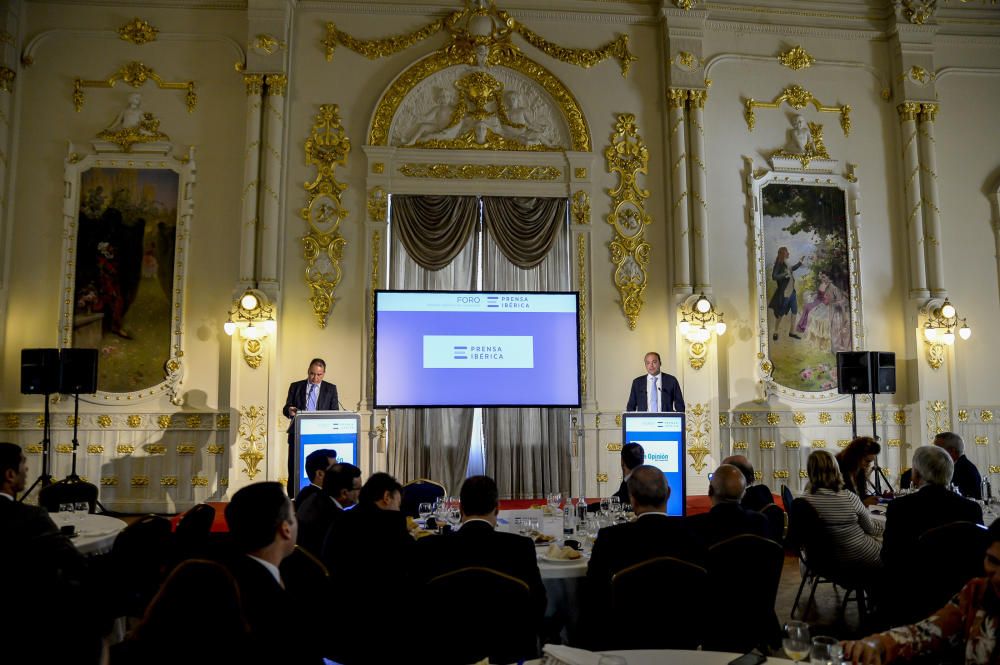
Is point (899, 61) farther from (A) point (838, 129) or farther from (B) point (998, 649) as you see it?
(B) point (998, 649)

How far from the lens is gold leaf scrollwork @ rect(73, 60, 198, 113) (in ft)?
28.5

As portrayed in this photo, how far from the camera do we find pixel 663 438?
7.12 metres

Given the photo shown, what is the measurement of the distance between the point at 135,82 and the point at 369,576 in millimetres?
8150

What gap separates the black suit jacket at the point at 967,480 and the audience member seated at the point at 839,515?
1.92 metres

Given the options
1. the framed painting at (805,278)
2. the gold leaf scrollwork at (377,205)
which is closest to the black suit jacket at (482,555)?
the gold leaf scrollwork at (377,205)

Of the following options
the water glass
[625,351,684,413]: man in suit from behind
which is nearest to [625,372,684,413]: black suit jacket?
[625,351,684,413]: man in suit from behind

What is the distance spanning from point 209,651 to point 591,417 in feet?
23.9

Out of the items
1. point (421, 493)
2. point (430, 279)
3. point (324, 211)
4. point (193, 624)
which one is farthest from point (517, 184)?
point (193, 624)

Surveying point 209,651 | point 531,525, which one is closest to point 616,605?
point 531,525

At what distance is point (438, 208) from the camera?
8.85 metres

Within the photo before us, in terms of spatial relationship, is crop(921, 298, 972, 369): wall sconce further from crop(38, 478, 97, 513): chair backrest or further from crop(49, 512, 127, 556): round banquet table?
crop(38, 478, 97, 513): chair backrest

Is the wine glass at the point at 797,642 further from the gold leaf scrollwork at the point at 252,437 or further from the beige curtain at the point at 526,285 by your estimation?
the gold leaf scrollwork at the point at 252,437

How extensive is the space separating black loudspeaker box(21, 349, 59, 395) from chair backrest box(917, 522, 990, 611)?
7.91 m

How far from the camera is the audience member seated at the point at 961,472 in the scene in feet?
18.9
